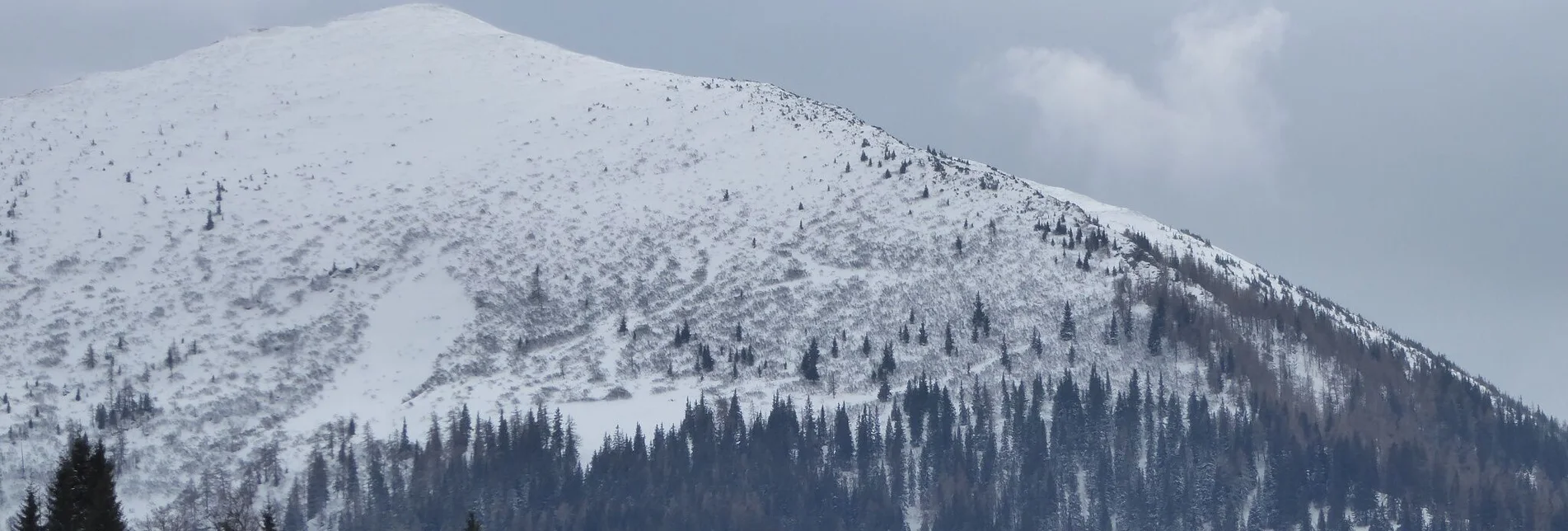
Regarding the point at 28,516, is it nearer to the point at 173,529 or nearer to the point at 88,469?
the point at 88,469

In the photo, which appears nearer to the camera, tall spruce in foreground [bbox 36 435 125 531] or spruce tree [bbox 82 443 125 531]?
spruce tree [bbox 82 443 125 531]

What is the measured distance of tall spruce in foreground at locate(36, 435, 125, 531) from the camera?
3174 inches

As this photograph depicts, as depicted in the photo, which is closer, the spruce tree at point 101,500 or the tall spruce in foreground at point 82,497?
the spruce tree at point 101,500

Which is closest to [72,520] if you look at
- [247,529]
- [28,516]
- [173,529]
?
[28,516]

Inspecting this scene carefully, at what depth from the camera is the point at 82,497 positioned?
83.1 m

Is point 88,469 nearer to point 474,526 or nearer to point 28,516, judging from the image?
point 28,516

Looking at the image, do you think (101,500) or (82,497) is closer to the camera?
(101,500)

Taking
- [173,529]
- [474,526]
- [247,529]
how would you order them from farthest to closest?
1. [173,529]
2. [247,529]
3. [474,526]

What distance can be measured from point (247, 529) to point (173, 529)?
366 inches

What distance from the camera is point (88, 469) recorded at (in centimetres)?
8312

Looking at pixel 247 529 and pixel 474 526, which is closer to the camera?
pixel 474 526

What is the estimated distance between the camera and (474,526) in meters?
79.2

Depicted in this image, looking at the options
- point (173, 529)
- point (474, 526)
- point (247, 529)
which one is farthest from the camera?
point (173, 529)

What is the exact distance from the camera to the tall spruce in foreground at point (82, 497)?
80.6 meters
